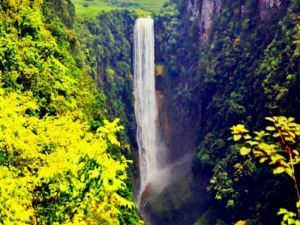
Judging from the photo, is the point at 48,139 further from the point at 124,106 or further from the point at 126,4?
the point at 126,4

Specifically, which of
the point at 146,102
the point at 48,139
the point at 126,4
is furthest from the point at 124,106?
the point at 48,139

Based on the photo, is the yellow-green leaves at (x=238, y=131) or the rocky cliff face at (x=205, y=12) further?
the rocky cliff face at (x=205, y=12)

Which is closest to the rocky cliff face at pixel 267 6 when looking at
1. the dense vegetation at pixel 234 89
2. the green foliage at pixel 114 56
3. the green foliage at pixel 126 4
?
the dense vegetation at pixel 234 89

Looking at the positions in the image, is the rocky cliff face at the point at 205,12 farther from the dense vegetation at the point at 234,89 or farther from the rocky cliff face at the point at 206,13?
the dense vegetation at the point at 234,89

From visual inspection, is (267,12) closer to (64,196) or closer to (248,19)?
(248,19)

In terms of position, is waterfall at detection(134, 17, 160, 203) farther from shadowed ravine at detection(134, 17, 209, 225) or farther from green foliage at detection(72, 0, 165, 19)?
green foliage at detection(72, 0, 165, 19)
